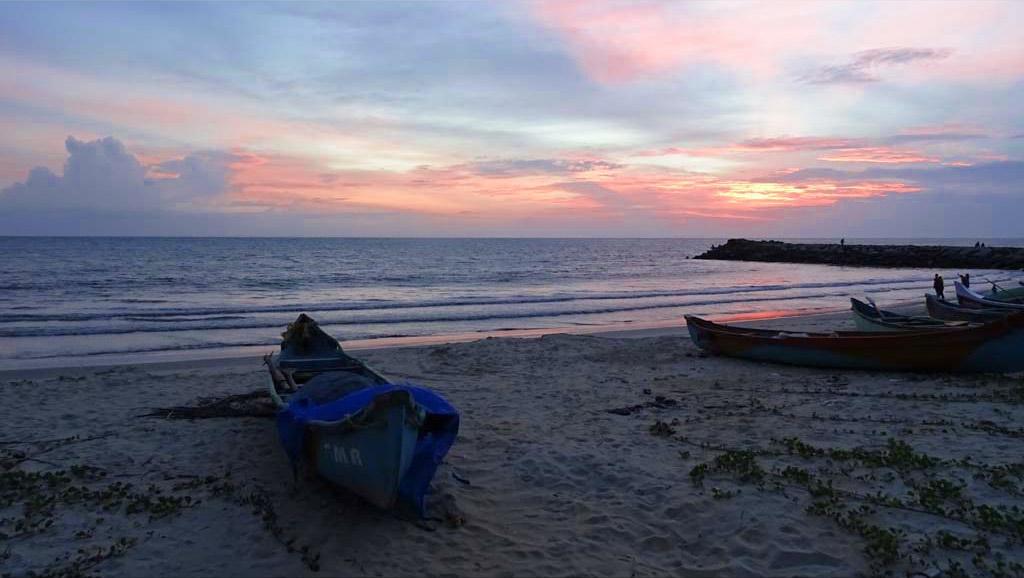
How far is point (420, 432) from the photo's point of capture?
6273mm

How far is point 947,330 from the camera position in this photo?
41.2ft

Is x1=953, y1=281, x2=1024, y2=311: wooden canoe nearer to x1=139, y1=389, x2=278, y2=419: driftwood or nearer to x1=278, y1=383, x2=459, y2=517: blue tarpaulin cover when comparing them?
x1=278, y1=383, x2=459, y2=517: blue tarpaulin cover

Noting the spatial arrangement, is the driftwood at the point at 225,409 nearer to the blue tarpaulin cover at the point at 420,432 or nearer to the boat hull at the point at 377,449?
the blue tarpaulin cover at the point at 420,432

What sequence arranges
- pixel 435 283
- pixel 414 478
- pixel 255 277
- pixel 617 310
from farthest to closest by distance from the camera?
pixel 255 277 < pixel 435 283 < pixel 617 310 < pixel 414 478

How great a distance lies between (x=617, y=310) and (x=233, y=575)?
81.7 feet

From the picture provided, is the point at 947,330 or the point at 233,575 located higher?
the point at 947,330

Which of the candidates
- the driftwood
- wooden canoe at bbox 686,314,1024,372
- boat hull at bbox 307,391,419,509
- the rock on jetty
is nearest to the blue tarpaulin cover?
boat hull at bbox 307,391,419,509

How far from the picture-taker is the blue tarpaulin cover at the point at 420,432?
6.12 meters

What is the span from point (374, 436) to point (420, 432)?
0.61 meters

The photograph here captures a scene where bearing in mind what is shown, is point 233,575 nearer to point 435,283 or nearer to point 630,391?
point 630,391

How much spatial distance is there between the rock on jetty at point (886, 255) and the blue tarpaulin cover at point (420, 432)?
6200 cm

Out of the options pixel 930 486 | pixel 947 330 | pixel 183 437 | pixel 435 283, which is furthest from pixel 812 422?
pixel 435 283

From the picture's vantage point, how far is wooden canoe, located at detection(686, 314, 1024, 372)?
12.1 m

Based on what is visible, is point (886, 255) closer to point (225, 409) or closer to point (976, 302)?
point (976, 302)
